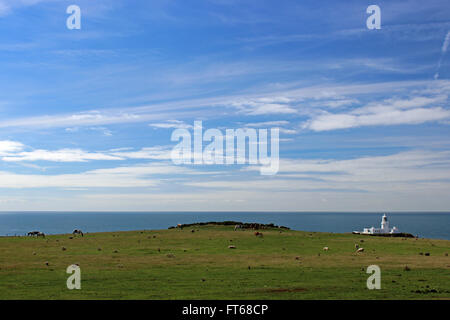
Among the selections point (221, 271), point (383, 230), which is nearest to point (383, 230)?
point (383, 230)

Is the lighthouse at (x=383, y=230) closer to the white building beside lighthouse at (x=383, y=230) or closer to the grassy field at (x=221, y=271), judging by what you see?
the white building beside lighthouse at (x=383, y=230)

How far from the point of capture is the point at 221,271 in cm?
3075

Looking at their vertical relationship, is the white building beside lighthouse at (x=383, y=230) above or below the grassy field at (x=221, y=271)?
below

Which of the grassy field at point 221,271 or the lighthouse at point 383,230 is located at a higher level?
the grassy field at point 221,271

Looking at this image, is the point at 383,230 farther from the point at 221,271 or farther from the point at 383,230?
the point at 221,271

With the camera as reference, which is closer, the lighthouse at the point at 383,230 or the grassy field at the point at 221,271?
the grassy field at the point at 221,271

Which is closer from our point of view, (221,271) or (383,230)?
(221,271)

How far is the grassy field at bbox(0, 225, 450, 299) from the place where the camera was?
23.3 metres

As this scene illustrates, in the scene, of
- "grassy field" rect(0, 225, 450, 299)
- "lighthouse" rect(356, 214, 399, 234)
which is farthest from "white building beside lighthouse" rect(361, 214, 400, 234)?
"grassy field" rect(0, 225, 450, 299)

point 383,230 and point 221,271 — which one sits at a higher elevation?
point 221,271

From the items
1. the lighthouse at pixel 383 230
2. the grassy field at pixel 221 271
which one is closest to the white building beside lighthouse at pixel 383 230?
the lighthouse at pixel 383 230

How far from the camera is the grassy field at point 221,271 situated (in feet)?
76.4

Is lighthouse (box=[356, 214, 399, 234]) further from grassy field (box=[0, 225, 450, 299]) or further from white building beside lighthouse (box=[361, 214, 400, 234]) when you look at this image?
grassy field (box=[0, 225, 450, 299])
